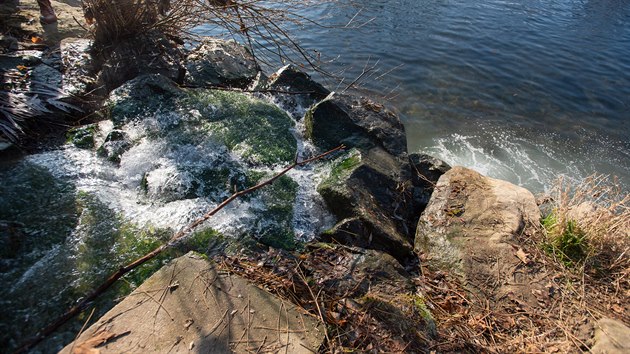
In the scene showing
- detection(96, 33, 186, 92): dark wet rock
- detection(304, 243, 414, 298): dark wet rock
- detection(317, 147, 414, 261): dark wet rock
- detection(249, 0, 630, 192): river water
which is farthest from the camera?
detection(249, 0, 630, 192): river water

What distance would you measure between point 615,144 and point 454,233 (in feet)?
A: 17.9

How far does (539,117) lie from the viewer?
750cm

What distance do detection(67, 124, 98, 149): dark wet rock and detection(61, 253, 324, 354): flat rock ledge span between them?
2.62m

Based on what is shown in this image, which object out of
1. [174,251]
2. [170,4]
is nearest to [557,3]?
[170,4]

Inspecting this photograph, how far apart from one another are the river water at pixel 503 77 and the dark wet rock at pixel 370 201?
8.19 feet

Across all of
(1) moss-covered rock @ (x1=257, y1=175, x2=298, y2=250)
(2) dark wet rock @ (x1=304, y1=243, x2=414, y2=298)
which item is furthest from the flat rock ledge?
(1) moss-covered rock @ (x1=257, y1=175, x2=298, y2=250)

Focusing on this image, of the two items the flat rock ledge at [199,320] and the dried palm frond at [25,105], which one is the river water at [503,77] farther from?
the dried palm frond at [25,105]

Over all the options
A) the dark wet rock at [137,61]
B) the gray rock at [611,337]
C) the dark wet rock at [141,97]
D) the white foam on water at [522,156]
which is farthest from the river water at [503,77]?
the dark wet rock at [141,97]

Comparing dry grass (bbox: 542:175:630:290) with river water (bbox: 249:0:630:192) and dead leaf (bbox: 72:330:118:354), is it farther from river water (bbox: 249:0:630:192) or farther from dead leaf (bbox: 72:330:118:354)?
dead leaf (bbox: 72:330:118:354)

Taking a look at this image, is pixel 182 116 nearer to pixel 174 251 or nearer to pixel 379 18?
pixel 174 251

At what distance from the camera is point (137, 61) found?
5.62 m

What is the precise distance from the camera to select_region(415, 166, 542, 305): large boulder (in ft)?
10.9

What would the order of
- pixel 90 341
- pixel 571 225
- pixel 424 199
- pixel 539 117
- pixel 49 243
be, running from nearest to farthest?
pixel 90 341 → pixel 49 243 → pixel 571 225 → pixel 424 199 → pixel 539 117

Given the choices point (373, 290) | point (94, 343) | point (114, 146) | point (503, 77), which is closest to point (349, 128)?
point (373, 290)
